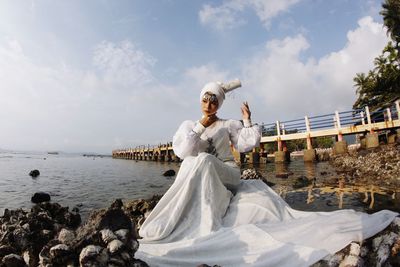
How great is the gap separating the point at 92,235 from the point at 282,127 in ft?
72.8

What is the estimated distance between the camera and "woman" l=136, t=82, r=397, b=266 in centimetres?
204

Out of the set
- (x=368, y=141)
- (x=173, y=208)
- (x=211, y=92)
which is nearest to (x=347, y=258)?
(x=173, y=208)

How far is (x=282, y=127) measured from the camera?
22625 mm

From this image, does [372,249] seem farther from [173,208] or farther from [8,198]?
[8,198]

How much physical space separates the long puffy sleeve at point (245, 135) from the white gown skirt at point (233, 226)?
0.31 metres

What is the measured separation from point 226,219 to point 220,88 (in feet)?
5.01

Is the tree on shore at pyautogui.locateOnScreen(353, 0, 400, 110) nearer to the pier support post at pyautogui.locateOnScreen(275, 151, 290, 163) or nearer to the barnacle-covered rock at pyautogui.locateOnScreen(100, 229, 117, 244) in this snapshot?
the pier support post at pyautogui.locateOnScreen(275, 151, 290, 163)

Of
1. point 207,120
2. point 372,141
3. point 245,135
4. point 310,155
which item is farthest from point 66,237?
point 310,155

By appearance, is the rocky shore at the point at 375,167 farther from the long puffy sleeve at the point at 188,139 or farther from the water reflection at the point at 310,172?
the long puffy sleeve at the point at 188,139

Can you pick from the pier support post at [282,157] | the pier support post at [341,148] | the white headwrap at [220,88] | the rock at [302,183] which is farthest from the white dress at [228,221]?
the pier support post at [282,157]

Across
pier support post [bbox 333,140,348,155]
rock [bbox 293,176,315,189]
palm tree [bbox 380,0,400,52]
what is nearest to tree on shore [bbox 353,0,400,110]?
palm tree [bbox 380,0,400,52]

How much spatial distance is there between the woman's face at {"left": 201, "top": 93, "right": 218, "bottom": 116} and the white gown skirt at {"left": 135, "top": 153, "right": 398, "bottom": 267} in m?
0.67

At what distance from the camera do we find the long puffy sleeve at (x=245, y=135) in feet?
9.94

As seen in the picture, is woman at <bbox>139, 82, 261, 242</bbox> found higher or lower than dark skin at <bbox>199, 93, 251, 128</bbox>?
lower
